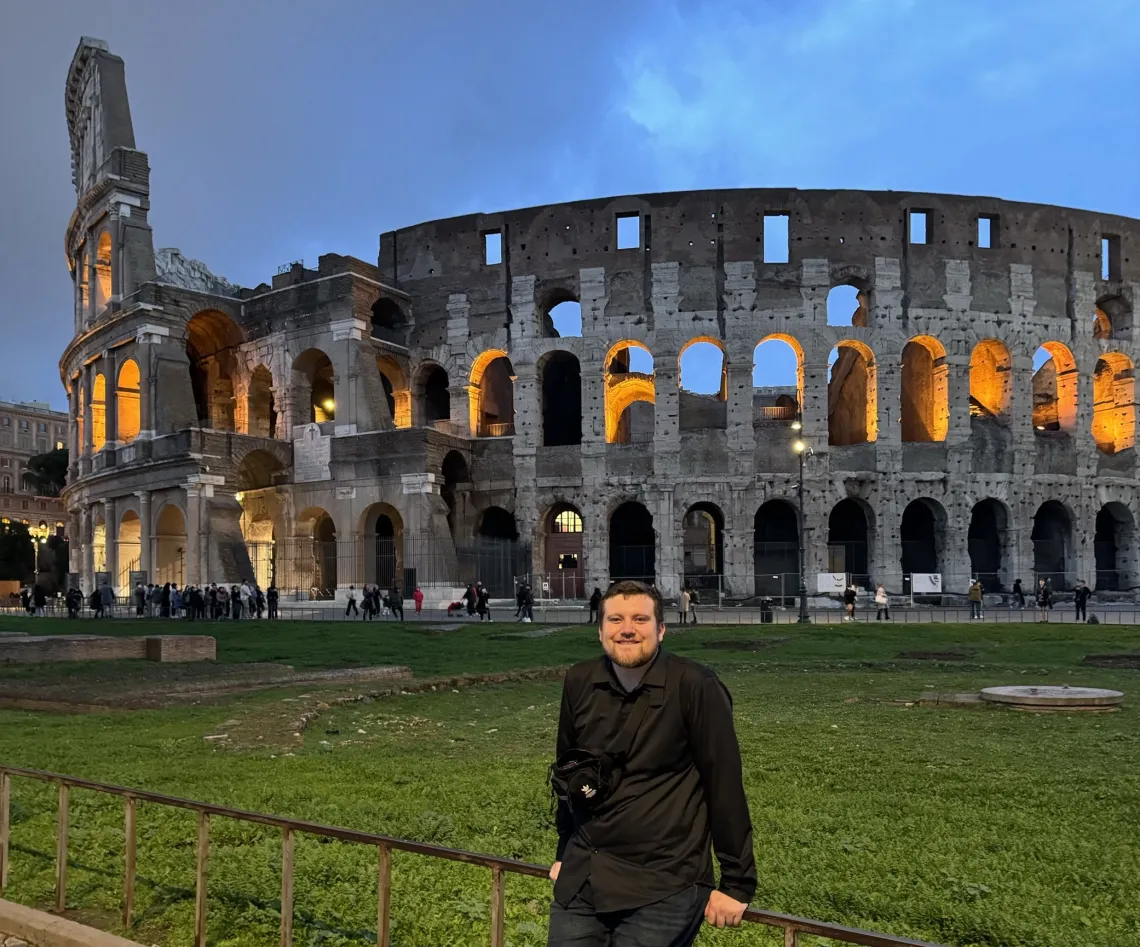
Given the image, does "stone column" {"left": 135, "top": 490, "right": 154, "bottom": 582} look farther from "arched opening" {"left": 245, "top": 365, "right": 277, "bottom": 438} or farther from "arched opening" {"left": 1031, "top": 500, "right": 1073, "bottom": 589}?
"arched opening" {"left": 1031, "top": 500, "right": 1073, "bottom": 589}

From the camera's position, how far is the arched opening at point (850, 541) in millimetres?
37031

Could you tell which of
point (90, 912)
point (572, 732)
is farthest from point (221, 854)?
point (572, 732)

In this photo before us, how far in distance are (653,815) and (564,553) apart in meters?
38.7

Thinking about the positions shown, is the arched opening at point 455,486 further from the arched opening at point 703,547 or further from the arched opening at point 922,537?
the arched opening at point 922,537

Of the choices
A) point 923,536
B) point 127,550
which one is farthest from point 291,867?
point 127,550

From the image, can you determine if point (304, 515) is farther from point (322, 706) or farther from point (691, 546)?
point (322, 706)

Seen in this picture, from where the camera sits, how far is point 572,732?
3.04 m

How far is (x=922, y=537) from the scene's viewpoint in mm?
39094

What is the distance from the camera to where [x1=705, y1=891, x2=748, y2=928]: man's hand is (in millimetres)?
2699

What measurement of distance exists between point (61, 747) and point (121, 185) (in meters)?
39.4

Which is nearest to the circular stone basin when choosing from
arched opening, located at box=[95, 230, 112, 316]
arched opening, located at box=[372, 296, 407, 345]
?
arched opening, located at box=[372, 296, 407, 345]

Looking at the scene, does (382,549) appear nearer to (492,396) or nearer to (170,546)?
(170,546)

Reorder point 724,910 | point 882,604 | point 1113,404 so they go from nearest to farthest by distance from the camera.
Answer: point 724,910, point 882,604, point 1113,404

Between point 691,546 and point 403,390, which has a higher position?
point 403,390
